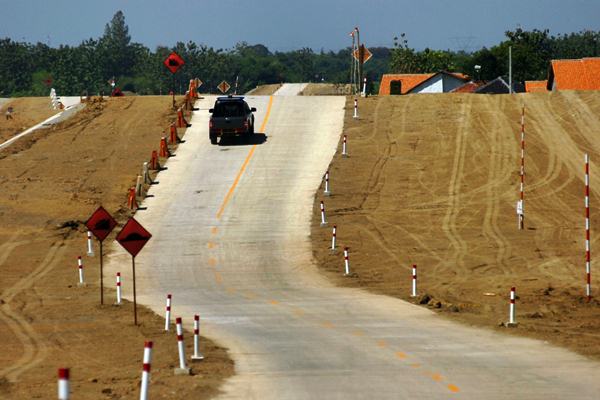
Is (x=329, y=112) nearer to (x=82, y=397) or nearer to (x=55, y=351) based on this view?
(x=55, y=351)

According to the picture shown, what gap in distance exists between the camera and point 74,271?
3497 cm

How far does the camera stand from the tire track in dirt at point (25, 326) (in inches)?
802

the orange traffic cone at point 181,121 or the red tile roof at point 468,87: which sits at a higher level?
the red tile roof at point 468,87

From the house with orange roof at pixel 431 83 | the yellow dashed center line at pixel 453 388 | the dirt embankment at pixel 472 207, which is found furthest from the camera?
the house with orange roof at pixel 431 83

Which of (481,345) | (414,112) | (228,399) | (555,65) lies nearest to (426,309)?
(481,345)

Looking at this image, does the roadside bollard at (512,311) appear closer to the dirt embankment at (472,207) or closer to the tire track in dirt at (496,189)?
the dirt embankment at (472,207)

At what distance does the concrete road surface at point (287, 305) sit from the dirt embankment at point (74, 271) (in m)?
1.14

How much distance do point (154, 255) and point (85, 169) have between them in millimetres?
15030

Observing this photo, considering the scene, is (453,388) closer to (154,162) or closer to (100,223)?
(100,223)

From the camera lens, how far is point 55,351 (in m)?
22.1

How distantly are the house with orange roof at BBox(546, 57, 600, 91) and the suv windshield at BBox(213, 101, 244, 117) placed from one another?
29.7 m

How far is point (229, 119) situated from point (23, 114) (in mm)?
20473

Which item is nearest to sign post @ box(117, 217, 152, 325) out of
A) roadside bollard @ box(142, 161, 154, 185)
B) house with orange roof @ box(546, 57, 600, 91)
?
roadside bollard @ box(142, 161, 154, 185)

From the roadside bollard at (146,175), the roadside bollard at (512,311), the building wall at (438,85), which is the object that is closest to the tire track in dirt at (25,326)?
the roadside bollard at (512,311)
